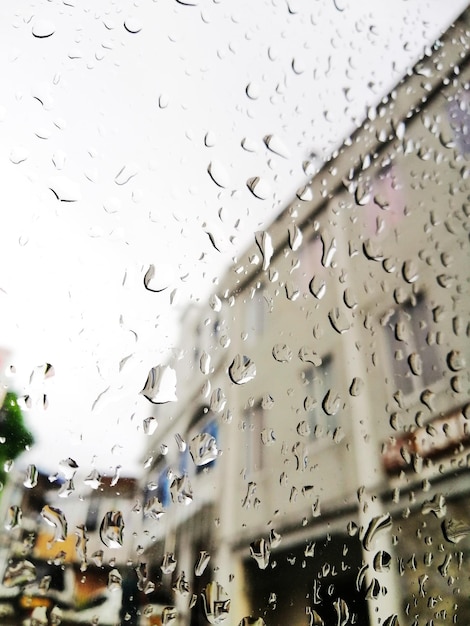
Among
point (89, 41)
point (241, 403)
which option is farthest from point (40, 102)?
point (241, 403)

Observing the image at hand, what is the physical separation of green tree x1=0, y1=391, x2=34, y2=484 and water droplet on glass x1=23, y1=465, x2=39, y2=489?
22 mm

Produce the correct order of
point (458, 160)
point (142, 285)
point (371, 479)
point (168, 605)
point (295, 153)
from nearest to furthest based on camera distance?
point (168, 605) → point (142, 285) → point (371, 479) → point (295, 153) → point (458, 160)

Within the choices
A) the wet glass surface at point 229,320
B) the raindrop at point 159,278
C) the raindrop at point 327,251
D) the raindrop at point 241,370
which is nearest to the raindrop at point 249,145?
the wet glass surface at point 229,320

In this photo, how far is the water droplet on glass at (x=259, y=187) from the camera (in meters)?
0.83

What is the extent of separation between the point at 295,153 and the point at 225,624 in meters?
0.84

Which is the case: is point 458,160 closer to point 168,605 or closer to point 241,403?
point 241,403

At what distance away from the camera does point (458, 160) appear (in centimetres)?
113

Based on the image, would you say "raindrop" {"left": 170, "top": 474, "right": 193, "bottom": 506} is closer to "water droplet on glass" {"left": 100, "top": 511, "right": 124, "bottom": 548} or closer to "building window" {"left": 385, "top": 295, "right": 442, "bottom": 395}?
"water droplet on glass" {"left": 100, "top": 511, "right": 124, "bottom": 548}

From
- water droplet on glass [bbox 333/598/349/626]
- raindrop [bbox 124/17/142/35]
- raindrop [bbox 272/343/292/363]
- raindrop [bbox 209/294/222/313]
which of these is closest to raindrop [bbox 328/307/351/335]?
raindrop [bbox 272/343/292/363]

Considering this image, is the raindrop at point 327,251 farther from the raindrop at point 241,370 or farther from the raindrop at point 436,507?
the raindrop at point 436,507

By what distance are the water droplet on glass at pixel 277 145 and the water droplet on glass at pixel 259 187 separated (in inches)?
4.0

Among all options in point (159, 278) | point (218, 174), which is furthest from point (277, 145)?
point (159, 278)

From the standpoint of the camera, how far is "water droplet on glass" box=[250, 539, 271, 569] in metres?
0.57

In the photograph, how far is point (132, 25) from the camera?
35.0 inches
